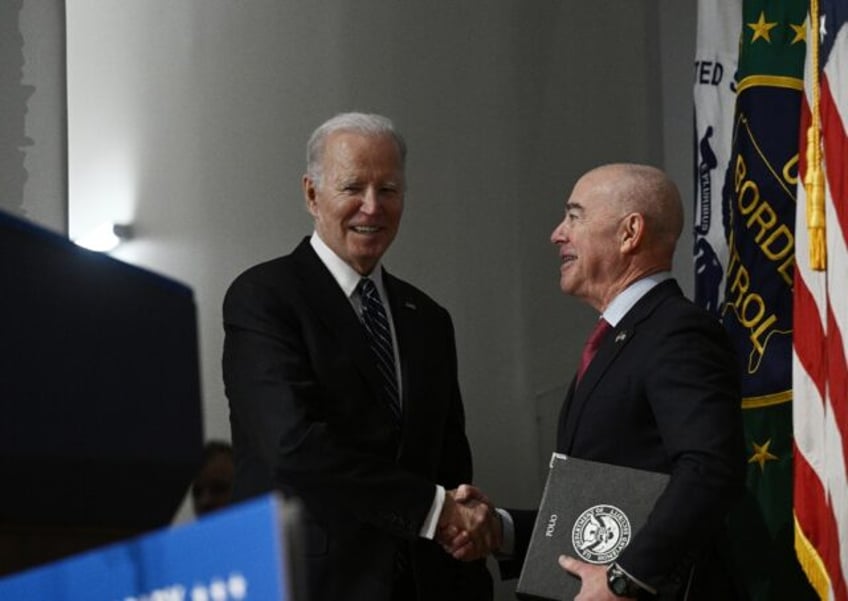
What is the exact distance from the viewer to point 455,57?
450 cm

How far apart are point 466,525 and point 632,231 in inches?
24.4

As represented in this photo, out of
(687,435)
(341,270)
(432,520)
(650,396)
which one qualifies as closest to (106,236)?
(341,270)

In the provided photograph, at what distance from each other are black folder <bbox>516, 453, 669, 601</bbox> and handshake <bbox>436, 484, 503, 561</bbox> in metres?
0.13

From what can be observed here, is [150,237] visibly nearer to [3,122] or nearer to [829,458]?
[3,122]

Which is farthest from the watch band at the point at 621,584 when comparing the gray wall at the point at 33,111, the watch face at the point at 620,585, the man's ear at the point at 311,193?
the gray wall at the point at 33,111

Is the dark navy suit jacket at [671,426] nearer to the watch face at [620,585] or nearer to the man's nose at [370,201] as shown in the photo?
the watch face at [620,585]

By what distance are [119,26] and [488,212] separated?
117cm

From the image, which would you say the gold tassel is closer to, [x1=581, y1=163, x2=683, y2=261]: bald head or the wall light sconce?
[x1=581, y1=163, x2=683, y2=261]: bald head

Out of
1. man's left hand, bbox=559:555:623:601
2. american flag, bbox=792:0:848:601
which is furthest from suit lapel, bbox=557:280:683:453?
american flag, bbox=792:0:848:601

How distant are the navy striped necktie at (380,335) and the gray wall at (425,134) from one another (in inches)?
39.1

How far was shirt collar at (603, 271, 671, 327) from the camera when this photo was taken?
2934 millimetres

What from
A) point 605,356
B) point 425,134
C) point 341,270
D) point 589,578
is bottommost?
point 589,578

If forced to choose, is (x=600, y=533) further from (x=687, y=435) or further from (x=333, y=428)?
(x=333, y=428)

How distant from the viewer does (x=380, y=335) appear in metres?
3.04
